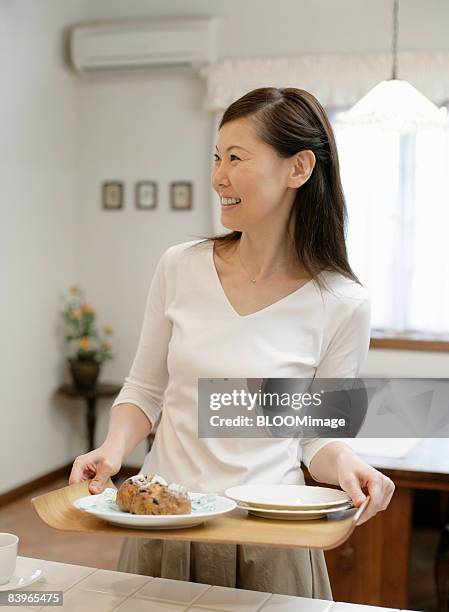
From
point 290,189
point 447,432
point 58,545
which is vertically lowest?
point 58,545

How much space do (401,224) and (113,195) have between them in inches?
66.4

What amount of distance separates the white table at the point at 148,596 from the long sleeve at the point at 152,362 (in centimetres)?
35

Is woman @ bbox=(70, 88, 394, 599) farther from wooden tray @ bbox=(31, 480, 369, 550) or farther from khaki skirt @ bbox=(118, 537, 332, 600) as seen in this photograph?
wooden tray @ bbox=(31, 480, 369, 550)

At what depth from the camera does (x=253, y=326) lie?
1544 mm

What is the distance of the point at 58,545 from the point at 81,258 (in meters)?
1.83

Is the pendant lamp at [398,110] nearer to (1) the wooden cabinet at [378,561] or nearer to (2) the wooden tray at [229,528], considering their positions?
(1) the wooden cabinet at [378,561]

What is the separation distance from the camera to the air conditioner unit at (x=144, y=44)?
4695 millimetres

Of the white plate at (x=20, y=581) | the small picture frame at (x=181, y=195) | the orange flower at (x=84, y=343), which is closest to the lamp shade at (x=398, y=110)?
the white plate at (x=20, y=581)

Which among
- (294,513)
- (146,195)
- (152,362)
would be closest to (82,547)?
(146,195)

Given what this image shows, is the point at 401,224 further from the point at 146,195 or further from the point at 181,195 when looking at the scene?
the point at 146,195

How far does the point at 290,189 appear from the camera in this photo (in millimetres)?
1573

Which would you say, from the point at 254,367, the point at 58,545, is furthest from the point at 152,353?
the point at 58,545

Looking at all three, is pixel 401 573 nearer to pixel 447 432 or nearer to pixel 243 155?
pixel 447 432

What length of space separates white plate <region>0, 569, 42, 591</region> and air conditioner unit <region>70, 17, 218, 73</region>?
3790mm
